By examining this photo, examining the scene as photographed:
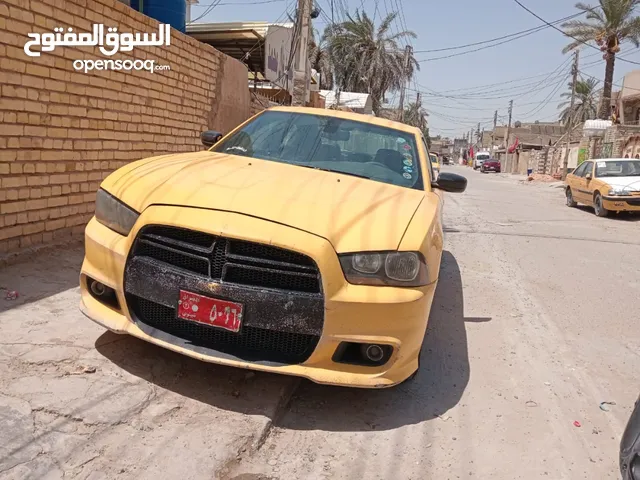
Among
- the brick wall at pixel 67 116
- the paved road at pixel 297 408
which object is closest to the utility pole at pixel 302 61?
the brick wall at pixel 67 116

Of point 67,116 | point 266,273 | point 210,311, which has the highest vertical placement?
point 67,116

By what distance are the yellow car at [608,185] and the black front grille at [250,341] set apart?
511 inches

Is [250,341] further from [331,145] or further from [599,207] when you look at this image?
[599,207]

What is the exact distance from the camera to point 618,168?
48.8 feet

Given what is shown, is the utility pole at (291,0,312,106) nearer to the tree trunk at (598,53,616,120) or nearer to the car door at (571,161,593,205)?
the car door at (571,161,593,205)

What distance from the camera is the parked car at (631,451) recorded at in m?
1.90

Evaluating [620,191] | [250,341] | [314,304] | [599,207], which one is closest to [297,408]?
[250,341]

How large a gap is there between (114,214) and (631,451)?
272cm

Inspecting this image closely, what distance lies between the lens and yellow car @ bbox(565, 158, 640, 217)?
13523 millimetres

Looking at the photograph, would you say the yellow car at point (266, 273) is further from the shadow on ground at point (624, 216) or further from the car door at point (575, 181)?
the car door at point (575, 181)

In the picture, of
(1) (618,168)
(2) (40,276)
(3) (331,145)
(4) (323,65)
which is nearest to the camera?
(3) (331,145)

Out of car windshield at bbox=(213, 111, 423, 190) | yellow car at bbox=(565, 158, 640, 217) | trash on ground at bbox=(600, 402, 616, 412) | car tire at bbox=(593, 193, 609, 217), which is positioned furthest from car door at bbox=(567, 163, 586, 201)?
trash on ground at bbox=(600, 402, 616, 412)

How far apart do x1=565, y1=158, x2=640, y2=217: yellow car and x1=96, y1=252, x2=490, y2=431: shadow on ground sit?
11.7 m

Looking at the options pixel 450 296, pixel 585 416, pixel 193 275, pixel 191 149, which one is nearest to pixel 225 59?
pixel 191 149
